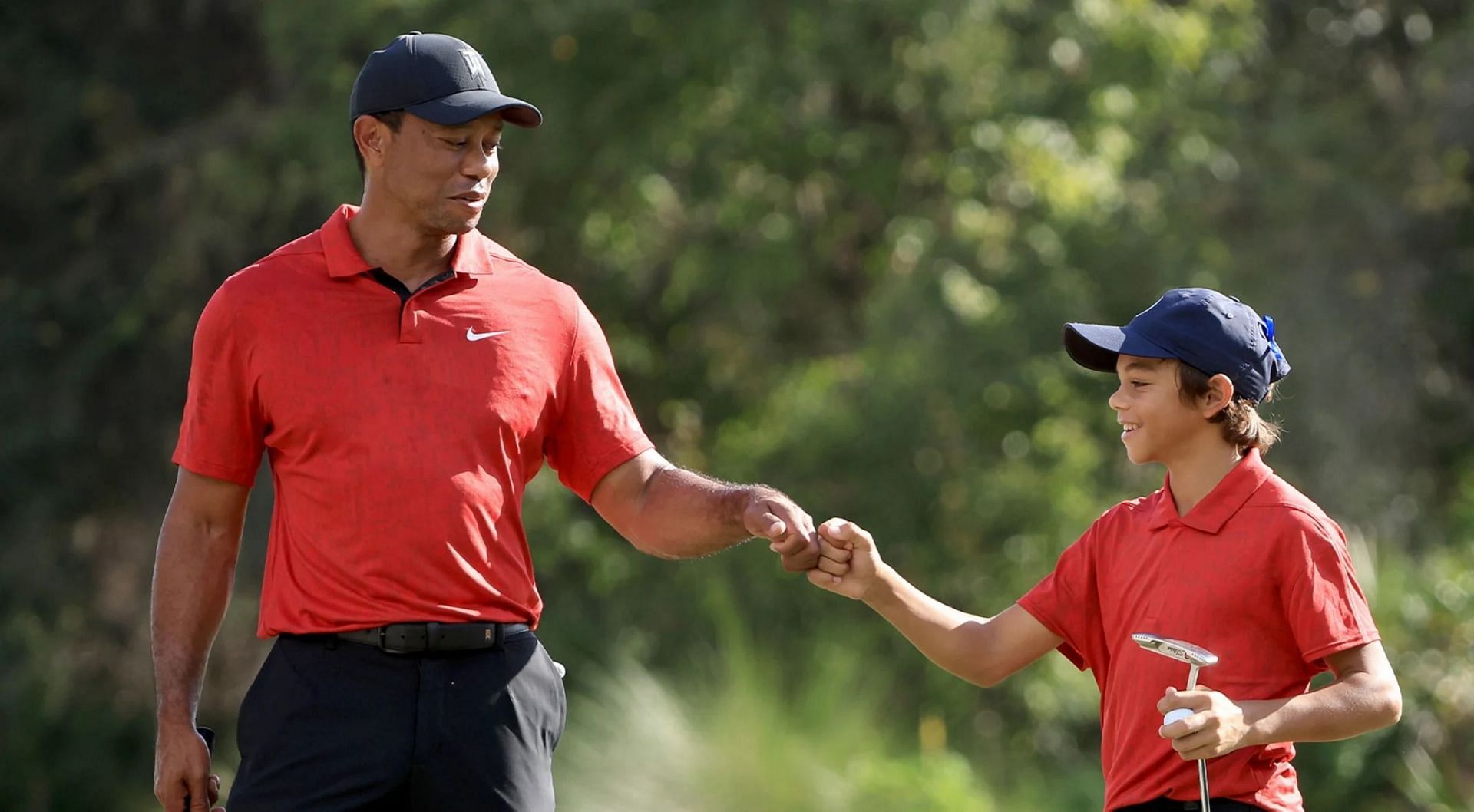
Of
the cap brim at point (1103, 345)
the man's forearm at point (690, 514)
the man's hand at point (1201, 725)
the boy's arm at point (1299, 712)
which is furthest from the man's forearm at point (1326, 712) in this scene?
the man's forearm at point (690, 514)

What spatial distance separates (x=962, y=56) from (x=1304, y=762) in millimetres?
4455

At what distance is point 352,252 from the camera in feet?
13.5

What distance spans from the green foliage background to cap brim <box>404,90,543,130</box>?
4.75m

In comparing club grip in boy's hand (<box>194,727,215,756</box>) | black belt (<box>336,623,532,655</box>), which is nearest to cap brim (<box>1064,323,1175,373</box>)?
black belt (<box>336,623,532,655</box>)

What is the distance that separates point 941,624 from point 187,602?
64.0 inches

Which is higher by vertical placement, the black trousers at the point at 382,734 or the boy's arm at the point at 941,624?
the boy's arm at the point at 941,624

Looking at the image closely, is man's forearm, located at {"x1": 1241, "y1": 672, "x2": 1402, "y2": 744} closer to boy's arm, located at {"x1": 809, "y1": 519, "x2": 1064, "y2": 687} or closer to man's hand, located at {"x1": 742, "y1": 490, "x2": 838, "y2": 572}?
Result: boy's arm, located at {"x1": 809, "y1": 519, "x2": 1064, "y2": 687}

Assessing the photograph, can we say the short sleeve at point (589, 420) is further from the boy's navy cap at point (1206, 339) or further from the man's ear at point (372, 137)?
the boy's navy cap at point (1206, 339)

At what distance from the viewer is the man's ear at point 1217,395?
385 cm

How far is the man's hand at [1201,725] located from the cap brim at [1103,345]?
80 centimetres

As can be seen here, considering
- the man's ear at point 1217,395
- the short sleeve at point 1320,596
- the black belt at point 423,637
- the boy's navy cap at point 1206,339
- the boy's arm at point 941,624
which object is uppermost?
the boy's navy cap at point 1206,339

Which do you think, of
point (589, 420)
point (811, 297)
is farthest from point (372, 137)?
point (811, 297)

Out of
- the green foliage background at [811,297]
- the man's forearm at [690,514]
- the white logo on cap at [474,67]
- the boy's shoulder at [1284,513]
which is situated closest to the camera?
the boy's shoulder at [1284,513]

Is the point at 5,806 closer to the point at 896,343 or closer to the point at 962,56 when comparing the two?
the point at 896,343
